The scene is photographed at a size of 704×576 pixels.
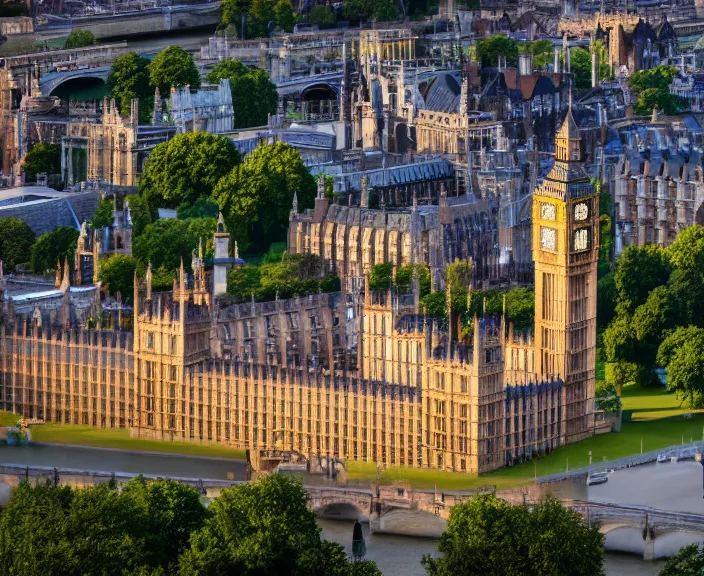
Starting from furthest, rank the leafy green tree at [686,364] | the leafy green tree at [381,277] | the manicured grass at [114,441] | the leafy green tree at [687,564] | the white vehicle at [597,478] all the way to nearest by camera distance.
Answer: the leafy green tree at [381,277] → the leafy green tree at [686,364] → the manicured grass at [114,441] → the white vehicle at [597,478] → the leafy green tree at [687,564]

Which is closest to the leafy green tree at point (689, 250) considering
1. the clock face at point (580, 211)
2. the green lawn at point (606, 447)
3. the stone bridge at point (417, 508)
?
the green lawn at point (606, 447)

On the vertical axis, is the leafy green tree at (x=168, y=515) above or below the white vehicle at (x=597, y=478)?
above

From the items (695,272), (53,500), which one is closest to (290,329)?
(695,272)

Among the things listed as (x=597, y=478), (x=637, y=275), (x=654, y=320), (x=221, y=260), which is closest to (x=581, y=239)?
(x=654, y=320)

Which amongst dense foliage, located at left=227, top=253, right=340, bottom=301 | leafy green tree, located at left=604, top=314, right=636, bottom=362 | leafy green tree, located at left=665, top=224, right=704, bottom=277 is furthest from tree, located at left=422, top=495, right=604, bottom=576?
leafy green tree, located at left=665, top=224, right=704, bottom=277

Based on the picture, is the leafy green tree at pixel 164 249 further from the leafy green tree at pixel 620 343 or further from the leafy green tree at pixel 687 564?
the leafy green tree at pixel 687 564

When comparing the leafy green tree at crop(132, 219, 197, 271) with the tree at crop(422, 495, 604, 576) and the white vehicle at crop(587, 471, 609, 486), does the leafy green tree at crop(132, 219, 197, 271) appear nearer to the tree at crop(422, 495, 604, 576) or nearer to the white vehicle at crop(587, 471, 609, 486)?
the white vehicle at crop(587, 471, 609, 486)

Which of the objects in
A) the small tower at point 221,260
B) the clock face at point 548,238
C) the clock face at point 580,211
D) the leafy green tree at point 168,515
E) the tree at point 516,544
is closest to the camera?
the tree at point 516,544
